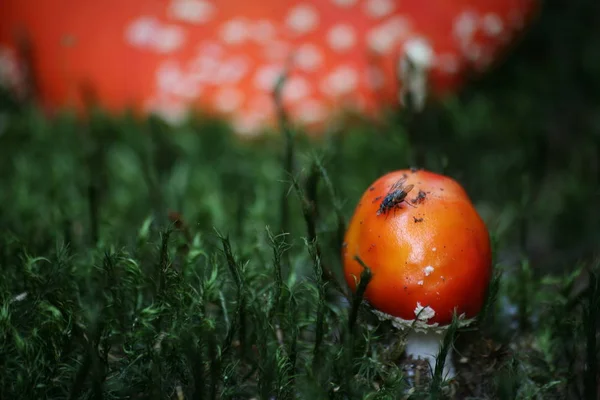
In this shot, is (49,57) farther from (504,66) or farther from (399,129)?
(504,66)

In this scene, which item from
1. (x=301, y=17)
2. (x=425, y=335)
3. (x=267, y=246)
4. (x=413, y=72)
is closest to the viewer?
(x=425, y=335)

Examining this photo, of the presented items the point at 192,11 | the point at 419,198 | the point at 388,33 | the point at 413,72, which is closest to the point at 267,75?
the point at 192,11

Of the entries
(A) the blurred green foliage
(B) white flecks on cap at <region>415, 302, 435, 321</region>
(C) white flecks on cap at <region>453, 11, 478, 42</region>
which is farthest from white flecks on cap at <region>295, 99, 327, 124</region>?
(B) white flecks on cap at <region>415, 302, 435, 321</region>

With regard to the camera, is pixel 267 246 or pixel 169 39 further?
pixel 169 39

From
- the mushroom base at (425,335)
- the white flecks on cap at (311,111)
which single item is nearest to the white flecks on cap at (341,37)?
the white flecks on cap at (311,111)

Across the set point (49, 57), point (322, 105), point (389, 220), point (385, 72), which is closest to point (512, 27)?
point (385, 72)

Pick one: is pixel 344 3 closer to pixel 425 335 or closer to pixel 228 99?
pixel 228 99
